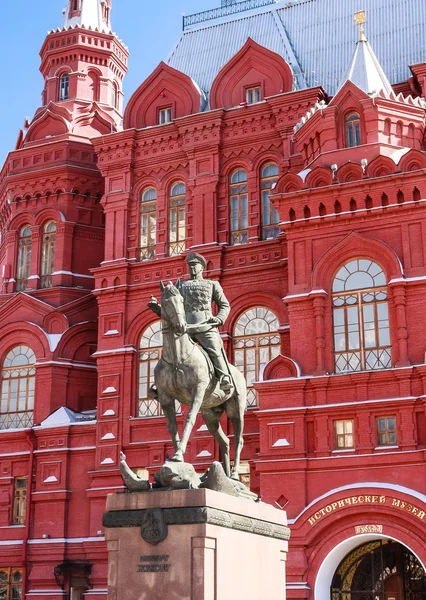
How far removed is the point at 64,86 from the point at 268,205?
475 inches

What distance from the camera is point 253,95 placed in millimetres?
32906

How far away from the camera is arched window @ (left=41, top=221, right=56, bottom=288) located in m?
34.6

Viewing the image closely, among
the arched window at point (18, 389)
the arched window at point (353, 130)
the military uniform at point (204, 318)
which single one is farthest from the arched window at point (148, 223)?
the military uniform at point (204, 318)

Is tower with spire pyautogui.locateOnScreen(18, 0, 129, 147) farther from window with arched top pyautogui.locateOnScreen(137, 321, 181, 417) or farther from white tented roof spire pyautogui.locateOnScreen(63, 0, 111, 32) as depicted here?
window with arched top pyautogui.locateOnScreen(137, 321, 181, 417)

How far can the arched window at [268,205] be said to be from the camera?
101 feet

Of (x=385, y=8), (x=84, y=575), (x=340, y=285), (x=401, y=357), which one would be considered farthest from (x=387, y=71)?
(x=84, y=575)

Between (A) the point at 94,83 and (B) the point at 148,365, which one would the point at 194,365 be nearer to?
(B) the point at 148,365

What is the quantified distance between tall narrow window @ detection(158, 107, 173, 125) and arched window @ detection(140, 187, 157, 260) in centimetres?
278

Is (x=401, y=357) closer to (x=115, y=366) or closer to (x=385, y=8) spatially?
(x=115, y=366)

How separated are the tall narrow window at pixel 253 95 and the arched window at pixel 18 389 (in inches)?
463

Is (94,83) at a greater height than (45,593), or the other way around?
(94,83)

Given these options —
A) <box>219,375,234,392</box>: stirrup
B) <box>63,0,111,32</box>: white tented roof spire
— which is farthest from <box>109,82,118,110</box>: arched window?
<box>219,375,234,392</box>: stirrup

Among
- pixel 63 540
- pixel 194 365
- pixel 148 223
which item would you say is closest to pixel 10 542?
pixel 63 540

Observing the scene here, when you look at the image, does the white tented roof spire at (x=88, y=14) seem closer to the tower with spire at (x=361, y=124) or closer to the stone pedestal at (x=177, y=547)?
the tower with spire at (x=361, y=124)
